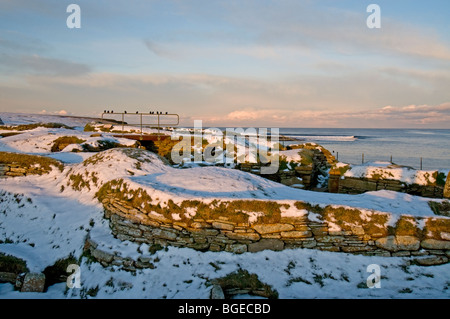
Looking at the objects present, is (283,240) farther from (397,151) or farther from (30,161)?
(397,151)

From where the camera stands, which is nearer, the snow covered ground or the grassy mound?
the snow covered ground

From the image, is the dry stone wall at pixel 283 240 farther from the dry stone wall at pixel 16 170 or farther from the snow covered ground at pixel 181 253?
the dry stone wall at pixel 16 170

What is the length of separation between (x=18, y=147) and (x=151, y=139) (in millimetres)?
7376

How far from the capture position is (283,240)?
685 centimetres

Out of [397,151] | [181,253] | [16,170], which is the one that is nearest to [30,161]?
[16,170]

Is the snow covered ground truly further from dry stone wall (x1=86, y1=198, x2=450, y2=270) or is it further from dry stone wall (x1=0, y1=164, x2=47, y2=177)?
dry stone wall (x1=0, y1=164, x2=47, y2=177)

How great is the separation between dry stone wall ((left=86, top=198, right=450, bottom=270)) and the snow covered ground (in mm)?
173

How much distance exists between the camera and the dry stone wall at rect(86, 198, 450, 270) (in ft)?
21.6

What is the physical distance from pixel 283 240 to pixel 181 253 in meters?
2.41

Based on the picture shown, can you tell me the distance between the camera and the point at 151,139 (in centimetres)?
1958

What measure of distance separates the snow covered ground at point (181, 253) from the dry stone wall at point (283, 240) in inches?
6.8

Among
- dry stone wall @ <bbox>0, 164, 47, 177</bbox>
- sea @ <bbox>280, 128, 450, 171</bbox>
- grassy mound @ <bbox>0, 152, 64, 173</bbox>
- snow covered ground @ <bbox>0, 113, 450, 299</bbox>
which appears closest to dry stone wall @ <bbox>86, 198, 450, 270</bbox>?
snow covered ground @ <bbox>0, 113, 450, 299</bbox>

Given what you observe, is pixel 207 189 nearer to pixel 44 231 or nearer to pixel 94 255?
pixel 94 255
